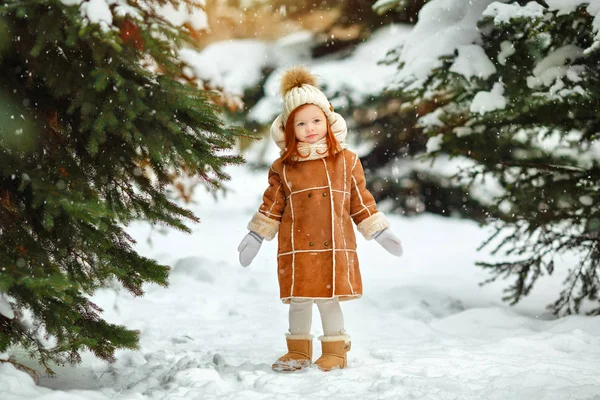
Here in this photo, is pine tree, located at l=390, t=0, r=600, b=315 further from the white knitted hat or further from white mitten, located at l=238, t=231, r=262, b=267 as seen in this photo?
white mitten, located at l=238, t=231, r=262, b=267

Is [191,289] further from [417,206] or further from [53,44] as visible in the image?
[417,206]

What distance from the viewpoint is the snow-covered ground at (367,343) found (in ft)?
10.2

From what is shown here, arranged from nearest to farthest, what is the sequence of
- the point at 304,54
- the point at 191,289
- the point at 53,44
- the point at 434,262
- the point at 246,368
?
the point at 53,44 → the point at 246,368 → the point at 191,289 → the point at 434,262 → the point at 304,54

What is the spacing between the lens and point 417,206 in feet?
36.9

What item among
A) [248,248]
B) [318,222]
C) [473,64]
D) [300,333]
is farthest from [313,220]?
[473,64]

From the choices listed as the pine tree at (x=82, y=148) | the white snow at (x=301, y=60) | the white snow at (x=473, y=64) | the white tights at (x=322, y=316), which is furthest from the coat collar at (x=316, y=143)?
the white snow at (x=301, y=60)

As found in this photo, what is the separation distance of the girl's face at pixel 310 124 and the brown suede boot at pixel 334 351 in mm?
1240

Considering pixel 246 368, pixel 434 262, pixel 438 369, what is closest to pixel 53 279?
pixel 246 368

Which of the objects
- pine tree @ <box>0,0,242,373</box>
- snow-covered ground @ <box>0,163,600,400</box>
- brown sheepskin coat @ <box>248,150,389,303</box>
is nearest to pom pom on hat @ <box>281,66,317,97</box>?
brown sheepskin coat @ <box>248,150,389,303</box>

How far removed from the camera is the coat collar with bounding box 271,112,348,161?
3.87 meters

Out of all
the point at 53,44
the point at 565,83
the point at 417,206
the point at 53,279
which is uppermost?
the point at 417,206

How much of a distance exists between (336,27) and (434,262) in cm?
407

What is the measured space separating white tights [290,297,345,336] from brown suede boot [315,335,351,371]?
5 centimetres

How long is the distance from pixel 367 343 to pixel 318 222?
4.95 ft
